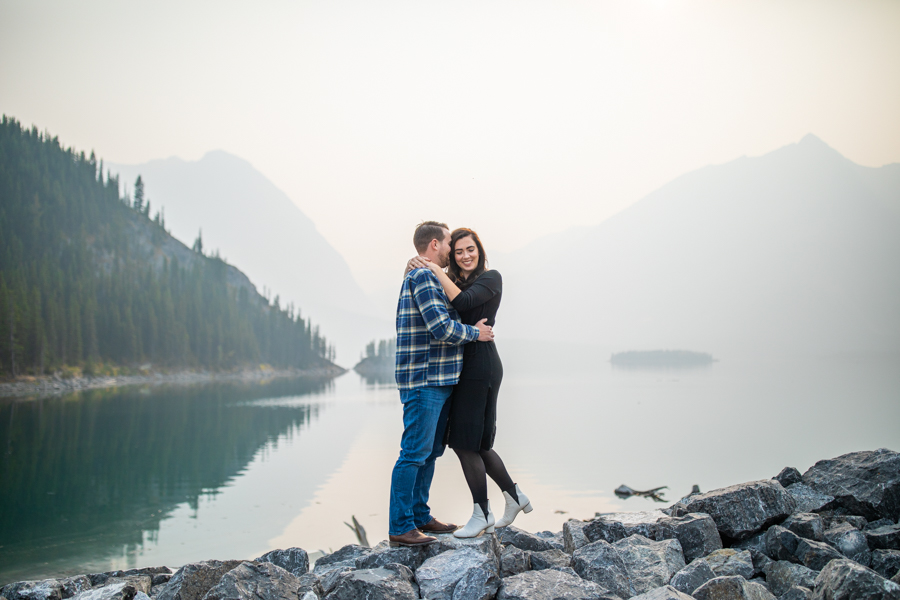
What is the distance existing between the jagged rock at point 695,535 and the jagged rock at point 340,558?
2.51 meters

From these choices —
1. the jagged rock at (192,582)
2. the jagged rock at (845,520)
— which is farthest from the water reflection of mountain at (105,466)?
the jagged rock at (845,520)

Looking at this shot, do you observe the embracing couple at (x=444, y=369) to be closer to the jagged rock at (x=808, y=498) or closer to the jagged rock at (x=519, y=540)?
the jagged rock at (x=519, y=540)

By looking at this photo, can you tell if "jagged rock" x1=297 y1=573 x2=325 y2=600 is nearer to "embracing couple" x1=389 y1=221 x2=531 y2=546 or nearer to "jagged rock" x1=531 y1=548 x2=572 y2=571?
"embracing couple" x1=389 y1=221 x2=531 y2=546

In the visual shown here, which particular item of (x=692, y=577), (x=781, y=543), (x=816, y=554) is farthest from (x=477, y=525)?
(x=816, y=554)

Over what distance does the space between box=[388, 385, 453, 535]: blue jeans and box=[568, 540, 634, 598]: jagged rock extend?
1.19m

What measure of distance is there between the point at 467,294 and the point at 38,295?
90.5m

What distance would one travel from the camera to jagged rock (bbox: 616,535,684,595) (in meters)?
4.25

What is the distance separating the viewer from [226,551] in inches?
549

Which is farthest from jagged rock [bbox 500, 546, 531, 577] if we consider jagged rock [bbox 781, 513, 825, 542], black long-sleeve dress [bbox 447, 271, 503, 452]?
jagged rock [bbox 781, 513, 825, 542]

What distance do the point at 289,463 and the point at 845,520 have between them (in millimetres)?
26163

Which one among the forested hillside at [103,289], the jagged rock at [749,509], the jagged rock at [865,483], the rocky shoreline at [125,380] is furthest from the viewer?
the forested hillside at [103,289]

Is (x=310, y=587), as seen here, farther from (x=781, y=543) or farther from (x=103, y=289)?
(x=103, y=289)

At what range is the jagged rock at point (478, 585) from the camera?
3758mm

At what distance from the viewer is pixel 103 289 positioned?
321ft
